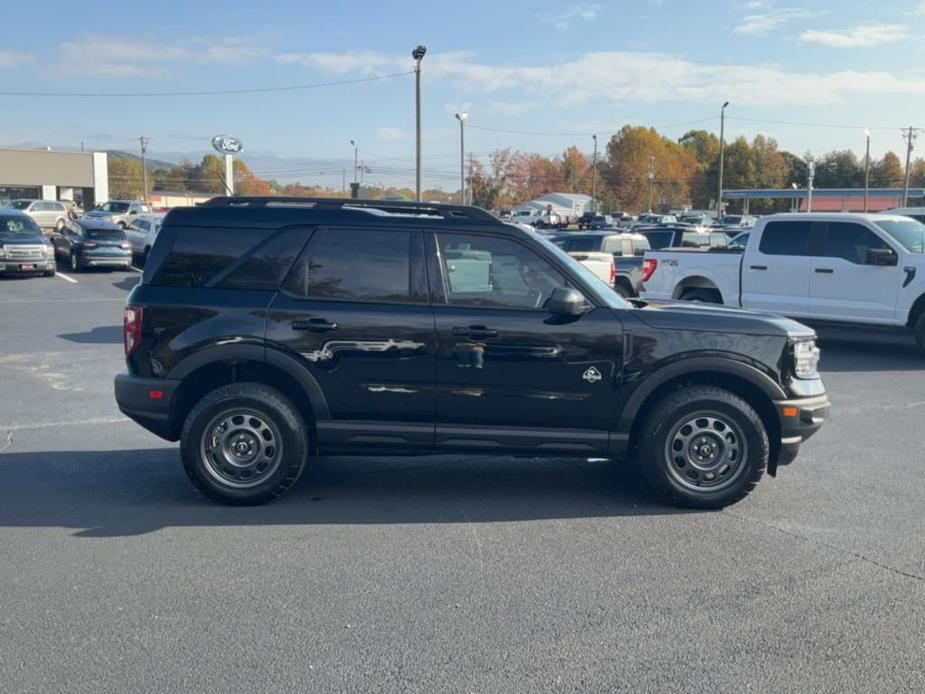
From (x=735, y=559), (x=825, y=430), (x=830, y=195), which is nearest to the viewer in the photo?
(x=735, y=559)

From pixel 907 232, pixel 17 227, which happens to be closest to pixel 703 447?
pixel 907 232

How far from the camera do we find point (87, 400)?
9719mm

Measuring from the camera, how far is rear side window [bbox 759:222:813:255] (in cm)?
1341

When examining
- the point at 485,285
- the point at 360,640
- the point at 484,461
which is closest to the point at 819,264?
the point at 484,461

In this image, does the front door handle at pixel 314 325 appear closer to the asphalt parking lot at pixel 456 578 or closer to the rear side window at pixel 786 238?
the asphalt parking lot at pixel 456 578

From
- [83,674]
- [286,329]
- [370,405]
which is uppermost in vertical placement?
[286,329]

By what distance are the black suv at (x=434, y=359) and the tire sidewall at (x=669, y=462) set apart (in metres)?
0.01

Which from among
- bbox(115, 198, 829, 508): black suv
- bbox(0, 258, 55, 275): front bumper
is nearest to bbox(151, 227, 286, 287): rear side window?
bbox(115, 198, 829, 508): black suv

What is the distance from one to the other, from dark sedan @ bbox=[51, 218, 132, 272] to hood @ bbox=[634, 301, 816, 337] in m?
23.8

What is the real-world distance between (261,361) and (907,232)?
34.2 feet

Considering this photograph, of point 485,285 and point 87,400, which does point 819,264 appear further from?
point 87,400

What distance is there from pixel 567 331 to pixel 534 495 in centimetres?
127

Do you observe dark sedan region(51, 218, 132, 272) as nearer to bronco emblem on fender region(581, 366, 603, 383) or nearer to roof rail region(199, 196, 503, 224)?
roof rail region(199, 196, 503, 224)

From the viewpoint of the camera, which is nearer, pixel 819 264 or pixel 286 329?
pixel 286 329
